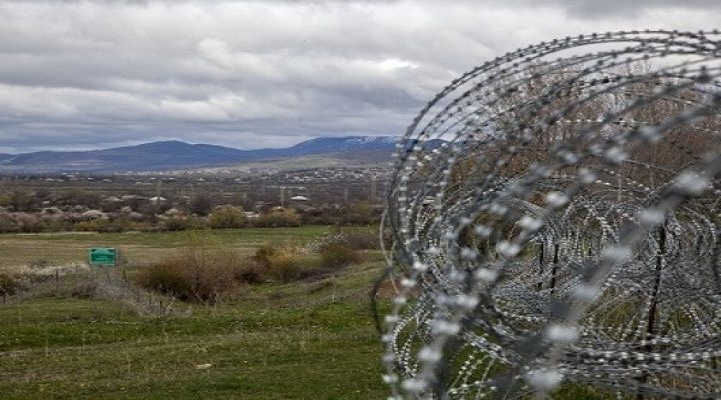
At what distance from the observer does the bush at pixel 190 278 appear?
2955cm

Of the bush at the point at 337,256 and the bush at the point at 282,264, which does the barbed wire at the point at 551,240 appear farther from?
Result: the bush at the point at 337,256

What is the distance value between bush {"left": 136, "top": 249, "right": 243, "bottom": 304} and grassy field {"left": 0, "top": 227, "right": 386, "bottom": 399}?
17.0 feet

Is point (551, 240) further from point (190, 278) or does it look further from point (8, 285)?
point (8, 285)

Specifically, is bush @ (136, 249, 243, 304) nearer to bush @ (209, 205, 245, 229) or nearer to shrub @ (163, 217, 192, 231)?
shrub @ (163, 217, 192, 231)

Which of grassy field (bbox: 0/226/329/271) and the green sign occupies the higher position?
the green sign

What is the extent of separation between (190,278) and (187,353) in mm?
16394

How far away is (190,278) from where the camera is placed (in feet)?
97.6

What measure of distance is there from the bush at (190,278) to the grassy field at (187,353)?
518 cm

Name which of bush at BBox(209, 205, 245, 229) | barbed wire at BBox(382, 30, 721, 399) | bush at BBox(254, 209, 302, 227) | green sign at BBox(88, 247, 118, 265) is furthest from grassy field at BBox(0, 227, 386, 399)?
bush at BBox(254, 209, 302, 227)

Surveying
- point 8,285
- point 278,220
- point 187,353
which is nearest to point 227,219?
point 278,220

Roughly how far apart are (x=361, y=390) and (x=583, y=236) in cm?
340

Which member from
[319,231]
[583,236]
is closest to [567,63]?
[583,236]

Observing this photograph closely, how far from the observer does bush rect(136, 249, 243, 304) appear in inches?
1163

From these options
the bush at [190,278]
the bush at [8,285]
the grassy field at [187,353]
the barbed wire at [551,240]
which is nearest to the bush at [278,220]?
the bush at [190,278]
